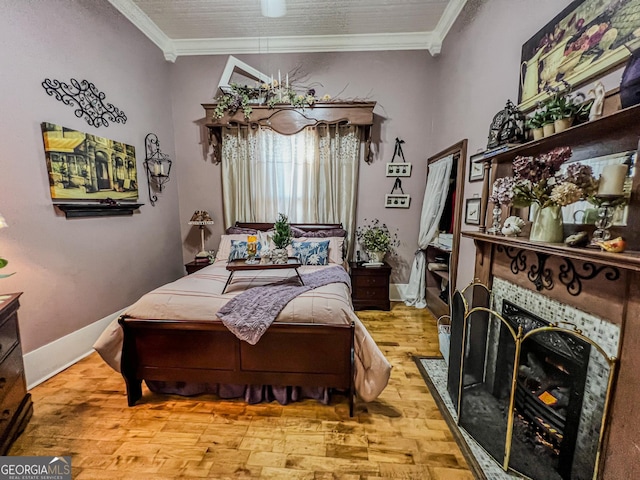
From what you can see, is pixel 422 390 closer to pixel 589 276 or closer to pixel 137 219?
pixel 589 276

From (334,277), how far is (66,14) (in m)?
3.23

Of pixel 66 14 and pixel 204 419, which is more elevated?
pixel 66 14

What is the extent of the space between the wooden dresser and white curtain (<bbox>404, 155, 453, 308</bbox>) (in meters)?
3.65

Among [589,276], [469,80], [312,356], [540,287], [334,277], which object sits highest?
[469,80]

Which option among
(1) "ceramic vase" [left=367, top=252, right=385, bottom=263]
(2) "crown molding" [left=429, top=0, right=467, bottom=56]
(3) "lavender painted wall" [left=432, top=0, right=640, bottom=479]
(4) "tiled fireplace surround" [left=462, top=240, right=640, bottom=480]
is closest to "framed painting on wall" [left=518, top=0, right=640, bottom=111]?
(3) "lavender painted wall" [left=432, top=0, right=640, bottom=479]

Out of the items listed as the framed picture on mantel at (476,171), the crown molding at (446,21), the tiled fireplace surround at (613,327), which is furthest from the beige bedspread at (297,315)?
the crown molding at (446,21)

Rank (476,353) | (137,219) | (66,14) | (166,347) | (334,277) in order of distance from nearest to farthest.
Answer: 1. (476,353)
2. (166,347)
3. (66,14)
4. (334,277)
5. (137,219)

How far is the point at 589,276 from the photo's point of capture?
117 cm

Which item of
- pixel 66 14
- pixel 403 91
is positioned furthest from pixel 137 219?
pixel 403 91

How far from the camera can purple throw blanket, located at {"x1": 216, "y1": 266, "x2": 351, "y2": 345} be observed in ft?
5.48

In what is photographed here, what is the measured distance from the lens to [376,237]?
352cm

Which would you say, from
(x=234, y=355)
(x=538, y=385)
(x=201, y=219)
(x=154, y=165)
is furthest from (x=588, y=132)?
(x=154, y=165)

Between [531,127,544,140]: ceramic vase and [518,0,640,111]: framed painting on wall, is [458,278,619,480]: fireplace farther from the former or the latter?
[518,0,640,111]: framed painting on wall

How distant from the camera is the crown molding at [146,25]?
2785 mm
